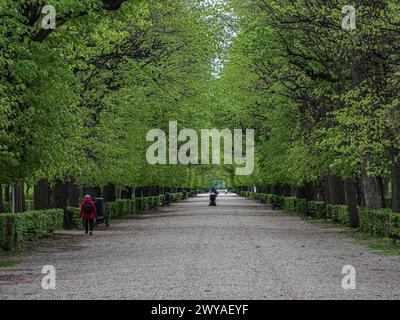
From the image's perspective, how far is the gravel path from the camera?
12.1m

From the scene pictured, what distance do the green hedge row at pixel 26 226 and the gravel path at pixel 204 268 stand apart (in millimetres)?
791

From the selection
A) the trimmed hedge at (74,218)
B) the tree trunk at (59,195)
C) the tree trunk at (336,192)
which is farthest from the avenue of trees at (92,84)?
the tree trunk at (336,192)

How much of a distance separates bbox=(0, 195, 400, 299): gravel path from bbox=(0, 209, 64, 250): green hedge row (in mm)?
791

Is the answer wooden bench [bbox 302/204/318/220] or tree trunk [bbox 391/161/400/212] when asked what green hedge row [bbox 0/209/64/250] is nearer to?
tree trunk [bbox 391/161/400/212]

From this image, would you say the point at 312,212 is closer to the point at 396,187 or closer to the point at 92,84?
the point at 92,84

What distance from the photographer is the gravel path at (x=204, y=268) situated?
12.1 m

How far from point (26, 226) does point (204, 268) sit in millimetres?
10777

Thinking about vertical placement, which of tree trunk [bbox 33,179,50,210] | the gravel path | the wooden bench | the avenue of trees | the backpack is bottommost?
the gravel path

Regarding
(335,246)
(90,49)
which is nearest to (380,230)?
(335,246)

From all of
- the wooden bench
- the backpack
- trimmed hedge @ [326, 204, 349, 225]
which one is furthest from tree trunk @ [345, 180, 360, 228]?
the backpack

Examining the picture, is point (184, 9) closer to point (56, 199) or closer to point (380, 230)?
point (56, 199)

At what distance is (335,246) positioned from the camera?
22250 mm

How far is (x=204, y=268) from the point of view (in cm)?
1570

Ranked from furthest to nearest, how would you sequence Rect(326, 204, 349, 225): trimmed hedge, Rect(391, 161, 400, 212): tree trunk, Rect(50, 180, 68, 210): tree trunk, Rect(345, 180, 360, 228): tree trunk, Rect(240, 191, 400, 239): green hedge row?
1. Rect(326, 204, 349, 225): trimmed hedge
2. Rect(50, 180, 68, 210): tree trunk
3. Rect(345, 180, 360, 228): tree trunk
4. Rect(391, 161, 400, 212): tree trunk
5. Rect(240, 191, 400, 239): green hedge row
